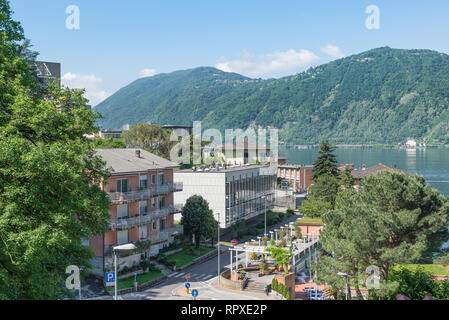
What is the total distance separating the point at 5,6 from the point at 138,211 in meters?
24.9

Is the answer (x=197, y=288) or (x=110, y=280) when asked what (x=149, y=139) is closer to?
(x=197, y=288)

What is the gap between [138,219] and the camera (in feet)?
135

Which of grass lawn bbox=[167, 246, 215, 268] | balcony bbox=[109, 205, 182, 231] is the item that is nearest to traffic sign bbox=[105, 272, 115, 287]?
balcony bbox=[109, 205, 182, 231]

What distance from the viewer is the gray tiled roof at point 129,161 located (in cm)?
4124

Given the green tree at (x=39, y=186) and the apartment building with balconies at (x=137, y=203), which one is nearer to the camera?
the green tree at (x=39, y=186)

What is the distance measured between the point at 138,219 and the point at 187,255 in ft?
27.6

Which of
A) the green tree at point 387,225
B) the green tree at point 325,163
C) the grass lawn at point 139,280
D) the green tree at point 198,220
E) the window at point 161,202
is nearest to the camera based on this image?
the green tree at point 387,225

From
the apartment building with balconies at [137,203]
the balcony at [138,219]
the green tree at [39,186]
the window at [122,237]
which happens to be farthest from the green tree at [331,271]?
the window at [122,237]

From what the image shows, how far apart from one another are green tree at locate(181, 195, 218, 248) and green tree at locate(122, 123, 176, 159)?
4017cm

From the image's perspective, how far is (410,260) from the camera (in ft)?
86.8

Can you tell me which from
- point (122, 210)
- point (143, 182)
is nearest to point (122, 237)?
point (122, 210)

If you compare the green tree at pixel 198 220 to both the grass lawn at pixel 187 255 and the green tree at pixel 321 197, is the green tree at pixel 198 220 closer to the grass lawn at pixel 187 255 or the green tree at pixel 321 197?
the grass lawn at pixel 187 255
